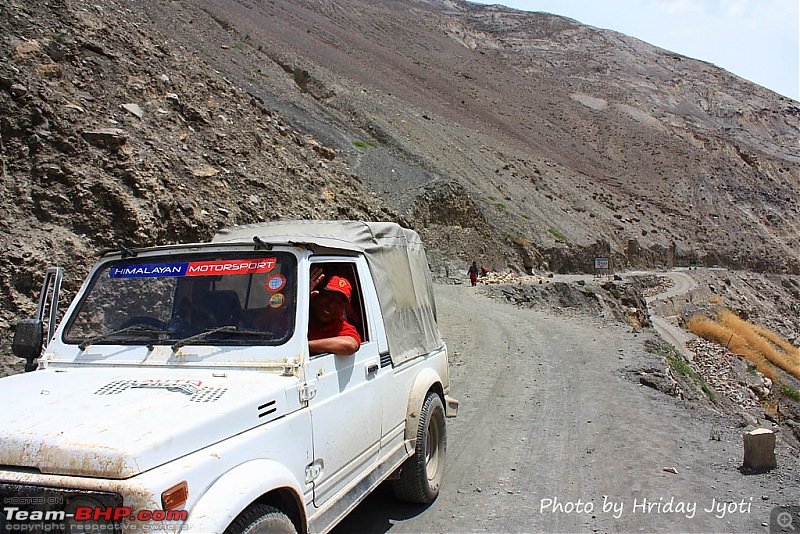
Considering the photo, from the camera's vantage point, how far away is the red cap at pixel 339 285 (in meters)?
4.21

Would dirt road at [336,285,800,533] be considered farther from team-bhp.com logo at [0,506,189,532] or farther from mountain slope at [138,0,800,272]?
mountain slope at [138,0,800,272]

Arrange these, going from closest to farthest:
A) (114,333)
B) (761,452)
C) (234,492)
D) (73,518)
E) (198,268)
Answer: (73,518) < (234,492) < (114,333) < (198,268) < (761,452)

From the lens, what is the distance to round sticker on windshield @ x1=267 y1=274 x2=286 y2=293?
3.77m

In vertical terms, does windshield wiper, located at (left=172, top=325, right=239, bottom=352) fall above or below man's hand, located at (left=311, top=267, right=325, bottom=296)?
below

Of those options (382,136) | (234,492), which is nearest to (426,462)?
(234,492)

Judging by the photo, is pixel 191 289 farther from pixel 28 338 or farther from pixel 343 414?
pixel 343 414

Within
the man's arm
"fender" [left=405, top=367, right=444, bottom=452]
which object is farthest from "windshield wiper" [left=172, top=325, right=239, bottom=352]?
"fender" [left=405, top=367, right=444, bottom=452]

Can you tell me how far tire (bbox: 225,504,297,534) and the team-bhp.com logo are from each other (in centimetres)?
37

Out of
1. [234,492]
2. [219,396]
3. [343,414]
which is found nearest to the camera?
[234,492]

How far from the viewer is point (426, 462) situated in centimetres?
508

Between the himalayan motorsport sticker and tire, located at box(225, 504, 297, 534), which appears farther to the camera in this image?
the himalayan motorsport sticker

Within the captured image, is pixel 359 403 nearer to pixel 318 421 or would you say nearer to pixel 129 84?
pixel 318 421

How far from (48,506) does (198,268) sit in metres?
1.85

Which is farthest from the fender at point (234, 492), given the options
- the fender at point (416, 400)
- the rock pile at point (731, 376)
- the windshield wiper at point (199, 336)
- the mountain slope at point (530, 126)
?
the mountain slope at point (530, 126)
